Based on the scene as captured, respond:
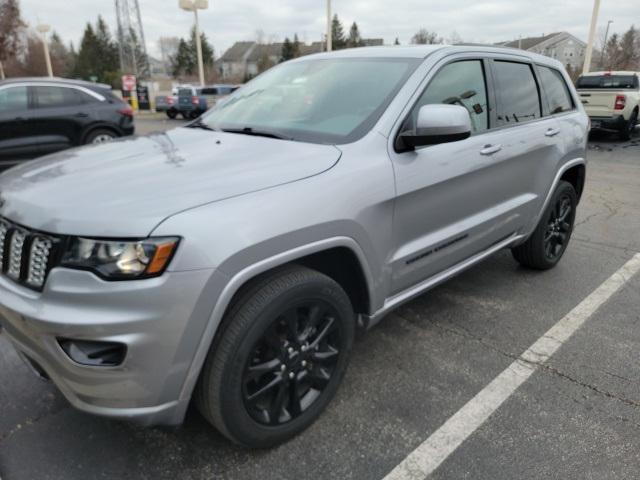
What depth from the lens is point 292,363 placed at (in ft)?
7.14

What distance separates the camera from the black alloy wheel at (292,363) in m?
2.08

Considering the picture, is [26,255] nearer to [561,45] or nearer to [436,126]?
[436,126]

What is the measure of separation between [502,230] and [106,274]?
2624 mm

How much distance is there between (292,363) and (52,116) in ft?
24.8

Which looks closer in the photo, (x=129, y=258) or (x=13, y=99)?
(x=129, y=258)

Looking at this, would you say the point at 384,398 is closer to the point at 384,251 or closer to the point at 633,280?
the point at 384,251

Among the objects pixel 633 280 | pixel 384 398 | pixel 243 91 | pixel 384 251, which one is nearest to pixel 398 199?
pixel 384 251

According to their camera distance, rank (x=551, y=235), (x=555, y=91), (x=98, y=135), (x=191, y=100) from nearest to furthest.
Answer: (x=555, y=91)
(x=551, y=235)
(x=98, y=135)
(x=191, y=100)

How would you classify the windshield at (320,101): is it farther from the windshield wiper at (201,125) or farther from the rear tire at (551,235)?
the rear tire at (551,235)

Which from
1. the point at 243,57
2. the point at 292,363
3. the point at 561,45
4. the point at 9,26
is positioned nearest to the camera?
the point at 292,363

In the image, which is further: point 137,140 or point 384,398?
point 137,140

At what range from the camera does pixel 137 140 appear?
2.87 metres

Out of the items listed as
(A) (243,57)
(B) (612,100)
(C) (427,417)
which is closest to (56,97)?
(C) (427,417)

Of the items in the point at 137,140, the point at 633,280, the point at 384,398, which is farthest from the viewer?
the point at 633,280
